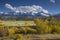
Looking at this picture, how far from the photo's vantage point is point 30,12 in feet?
11.7

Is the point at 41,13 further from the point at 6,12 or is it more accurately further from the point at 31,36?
the point at 6,12

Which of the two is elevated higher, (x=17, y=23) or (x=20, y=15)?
(x=20, y=15)

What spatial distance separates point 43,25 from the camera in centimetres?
349

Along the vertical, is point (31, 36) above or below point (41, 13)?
below

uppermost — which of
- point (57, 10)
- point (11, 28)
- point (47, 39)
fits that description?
point (57, 10)

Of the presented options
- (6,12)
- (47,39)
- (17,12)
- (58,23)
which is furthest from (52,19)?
(6,12)

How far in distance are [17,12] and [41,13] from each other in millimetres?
630

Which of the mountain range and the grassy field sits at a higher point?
the mountain range

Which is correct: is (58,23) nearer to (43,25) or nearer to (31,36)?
(43,25)

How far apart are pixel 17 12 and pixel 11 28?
0.45m

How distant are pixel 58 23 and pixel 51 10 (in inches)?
15.2

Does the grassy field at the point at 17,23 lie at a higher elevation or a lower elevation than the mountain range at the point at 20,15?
lower

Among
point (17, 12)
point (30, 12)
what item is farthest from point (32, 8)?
point (17, 12)

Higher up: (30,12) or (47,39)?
(30,12)
